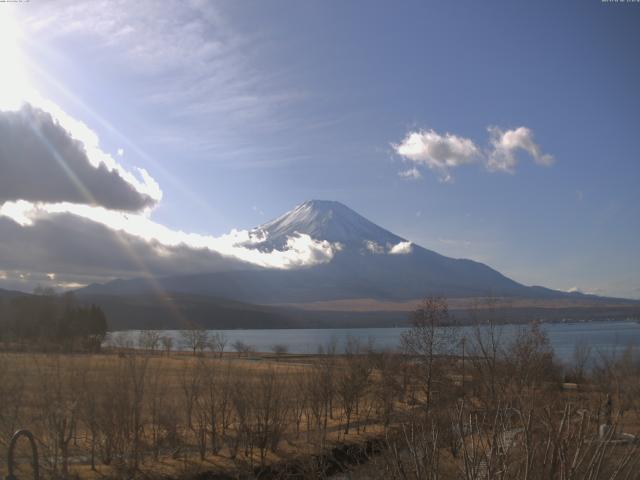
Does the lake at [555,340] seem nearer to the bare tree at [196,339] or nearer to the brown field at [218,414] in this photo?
the bare tree at [196,339]

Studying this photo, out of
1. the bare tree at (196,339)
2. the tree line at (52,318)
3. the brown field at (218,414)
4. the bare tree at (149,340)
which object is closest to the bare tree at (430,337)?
the brown field at (218,414)

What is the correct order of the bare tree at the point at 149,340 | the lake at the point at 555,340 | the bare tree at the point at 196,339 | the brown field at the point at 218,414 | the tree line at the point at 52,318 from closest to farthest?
1. the brown field at the point at 218,414
2. the lake at the point at 555,340
3. the bare tree at the point at 149,340
4. the tree line at the point at 52,318
5. the bare tree at the point at 196,339

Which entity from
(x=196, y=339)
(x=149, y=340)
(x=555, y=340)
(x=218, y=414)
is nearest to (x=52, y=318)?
(x=149, y=340)

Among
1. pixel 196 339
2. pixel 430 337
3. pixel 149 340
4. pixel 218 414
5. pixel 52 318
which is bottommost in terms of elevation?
pixel 196 339

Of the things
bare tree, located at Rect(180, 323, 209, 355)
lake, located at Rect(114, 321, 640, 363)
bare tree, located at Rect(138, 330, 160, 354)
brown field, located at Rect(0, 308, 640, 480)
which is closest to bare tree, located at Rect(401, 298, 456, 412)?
brown field, located at Rect(0, 308, 640, 480)

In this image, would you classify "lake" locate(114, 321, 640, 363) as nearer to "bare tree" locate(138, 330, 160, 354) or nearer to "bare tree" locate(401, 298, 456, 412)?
"bare tree" locate(401, 298, 456, 412)

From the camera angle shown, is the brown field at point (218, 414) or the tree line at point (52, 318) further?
the tree line at point (52, 318)

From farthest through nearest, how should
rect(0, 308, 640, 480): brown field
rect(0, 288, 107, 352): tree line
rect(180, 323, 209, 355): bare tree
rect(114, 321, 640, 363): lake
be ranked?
1. rect(180, 323, 209, 355): bare tree
2. rect(0, 288, 107, 352): tree line
3. rect(114, 321, 640, 363): lake
4. rect(0, 308, 640, 480): brown field

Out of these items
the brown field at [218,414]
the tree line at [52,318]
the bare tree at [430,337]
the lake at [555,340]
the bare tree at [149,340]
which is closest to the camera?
the brown field at [218,414]

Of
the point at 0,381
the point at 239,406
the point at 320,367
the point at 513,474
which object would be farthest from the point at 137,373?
the point at 513,474

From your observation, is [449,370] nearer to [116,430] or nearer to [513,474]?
[116,430]

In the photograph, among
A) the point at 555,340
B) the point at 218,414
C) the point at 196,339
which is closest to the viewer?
the point at 218,414

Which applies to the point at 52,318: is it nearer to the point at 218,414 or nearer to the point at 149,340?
the point at 149,340

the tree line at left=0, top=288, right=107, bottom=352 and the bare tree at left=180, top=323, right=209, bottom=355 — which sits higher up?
the tree line at left=0, top=288, right=107, bottom=352
